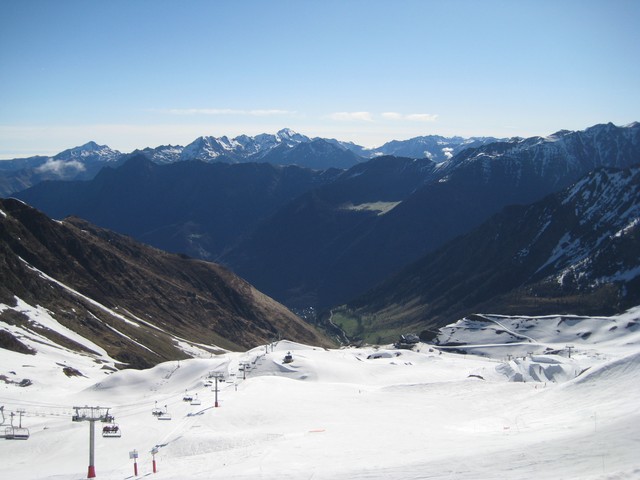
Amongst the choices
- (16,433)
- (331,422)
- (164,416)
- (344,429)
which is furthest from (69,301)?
(344,429)

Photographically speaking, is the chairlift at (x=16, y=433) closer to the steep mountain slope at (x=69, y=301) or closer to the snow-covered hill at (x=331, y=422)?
the snow-covered hill at (x=331, y=422)

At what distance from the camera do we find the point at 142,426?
224 ft

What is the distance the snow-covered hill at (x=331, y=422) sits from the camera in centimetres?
3975

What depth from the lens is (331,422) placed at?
6406 centimetres

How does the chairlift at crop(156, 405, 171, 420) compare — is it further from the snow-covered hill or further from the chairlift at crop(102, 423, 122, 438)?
the chairlift at crop(102, 423, 122, 438)

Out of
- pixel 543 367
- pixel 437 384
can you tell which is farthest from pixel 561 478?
pixel 543 367

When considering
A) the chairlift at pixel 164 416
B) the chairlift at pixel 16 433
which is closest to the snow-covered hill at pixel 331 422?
the chairlift at pixel 16 433

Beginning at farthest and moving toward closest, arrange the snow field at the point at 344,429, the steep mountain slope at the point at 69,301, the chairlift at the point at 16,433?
the steep mountain slope at the point at 69,301 → the chairlift at the point at 16,433 → the snow field at the point at 344,429

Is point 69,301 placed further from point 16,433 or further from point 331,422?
point 331,422

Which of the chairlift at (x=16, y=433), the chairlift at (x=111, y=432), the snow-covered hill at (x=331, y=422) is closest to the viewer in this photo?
the snow-covered hill at (x=331, y=422)

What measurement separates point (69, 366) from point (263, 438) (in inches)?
3033

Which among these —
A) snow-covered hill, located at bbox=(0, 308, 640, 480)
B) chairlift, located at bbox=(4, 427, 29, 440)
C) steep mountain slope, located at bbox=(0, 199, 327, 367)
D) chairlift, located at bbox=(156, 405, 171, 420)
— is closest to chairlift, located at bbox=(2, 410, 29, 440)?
chairlift, located at bbox=(4, 427, 29, 440)

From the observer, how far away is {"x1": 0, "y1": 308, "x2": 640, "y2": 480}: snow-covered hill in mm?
39750

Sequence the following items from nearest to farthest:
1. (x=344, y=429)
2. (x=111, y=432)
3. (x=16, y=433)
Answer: (x=344, y=429) → (x=111, y=432) → (x=16, y=433)
